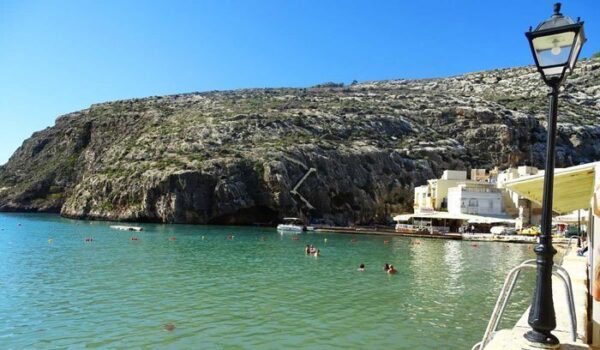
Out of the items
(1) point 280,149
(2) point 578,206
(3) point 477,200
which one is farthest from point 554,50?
(1) point 280,149

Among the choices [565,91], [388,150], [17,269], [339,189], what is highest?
[565,91]

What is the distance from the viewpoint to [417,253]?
137 ft

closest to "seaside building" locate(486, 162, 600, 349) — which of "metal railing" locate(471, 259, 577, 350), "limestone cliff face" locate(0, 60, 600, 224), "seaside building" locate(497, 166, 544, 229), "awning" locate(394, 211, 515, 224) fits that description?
"metal railing" locate(471, 259, 577, 350)

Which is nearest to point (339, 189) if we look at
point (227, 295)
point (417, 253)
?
point (417, 253)

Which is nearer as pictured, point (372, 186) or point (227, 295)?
point (227, 295)

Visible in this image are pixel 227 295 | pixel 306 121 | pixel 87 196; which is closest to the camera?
pixel 227 295

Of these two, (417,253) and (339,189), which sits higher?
(339,189)

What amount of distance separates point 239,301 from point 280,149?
68.9 meters

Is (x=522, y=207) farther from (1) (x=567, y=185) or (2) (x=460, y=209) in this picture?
(1) (x=567, y=185)

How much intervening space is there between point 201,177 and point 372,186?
31.7m

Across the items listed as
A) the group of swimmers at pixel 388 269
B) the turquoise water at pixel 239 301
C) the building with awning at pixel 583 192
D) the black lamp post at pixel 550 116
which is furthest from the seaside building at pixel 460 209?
the black lamp post at pixel 550 116

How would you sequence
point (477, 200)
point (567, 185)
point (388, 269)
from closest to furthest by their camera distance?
1. point (567, 185)
2. point (388, 269)
3. point (477, 200)

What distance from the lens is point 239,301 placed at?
18.4m

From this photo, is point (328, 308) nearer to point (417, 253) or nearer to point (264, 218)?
point (417, 253)
